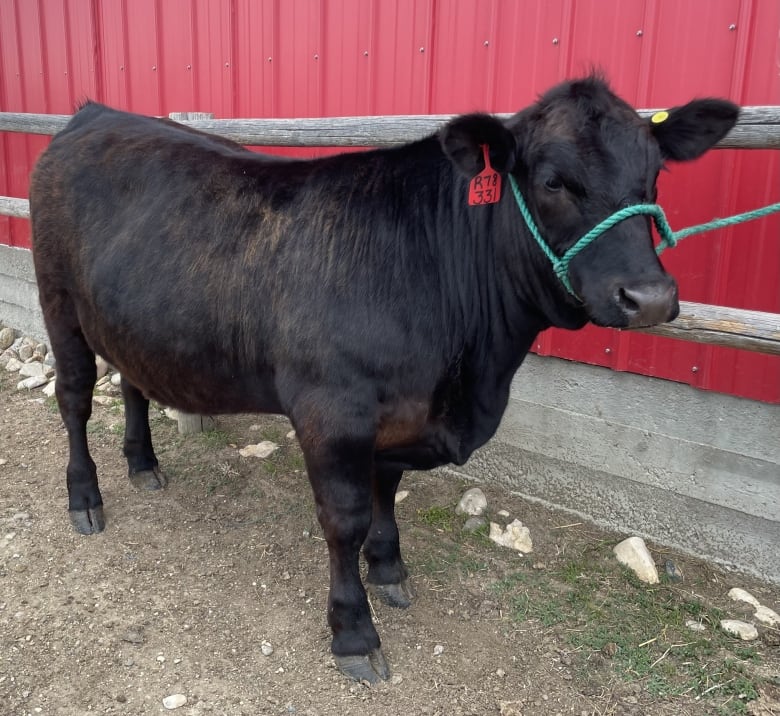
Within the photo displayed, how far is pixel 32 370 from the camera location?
586 cm

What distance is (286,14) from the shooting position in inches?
183

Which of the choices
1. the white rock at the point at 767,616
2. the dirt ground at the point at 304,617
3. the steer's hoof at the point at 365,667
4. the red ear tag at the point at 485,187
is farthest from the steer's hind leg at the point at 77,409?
the white rock at the point at 767,616

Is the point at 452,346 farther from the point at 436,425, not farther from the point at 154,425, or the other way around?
the point at 154,425

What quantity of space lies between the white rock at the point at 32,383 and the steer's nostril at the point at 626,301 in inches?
194

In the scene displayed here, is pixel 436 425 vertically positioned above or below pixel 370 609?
above

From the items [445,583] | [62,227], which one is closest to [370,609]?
[445,583]

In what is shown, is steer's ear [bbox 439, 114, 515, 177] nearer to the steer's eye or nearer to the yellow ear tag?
the steer's eye

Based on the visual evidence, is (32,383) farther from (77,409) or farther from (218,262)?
(218,262)

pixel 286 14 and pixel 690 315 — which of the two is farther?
pixel 286 14

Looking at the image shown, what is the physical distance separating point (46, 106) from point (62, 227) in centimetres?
400

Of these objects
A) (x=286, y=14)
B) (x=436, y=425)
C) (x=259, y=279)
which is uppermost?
(x=286, y=14)

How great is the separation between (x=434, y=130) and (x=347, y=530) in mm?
1698

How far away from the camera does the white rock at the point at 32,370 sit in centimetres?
582

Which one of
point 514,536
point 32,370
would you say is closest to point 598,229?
point 514,536
